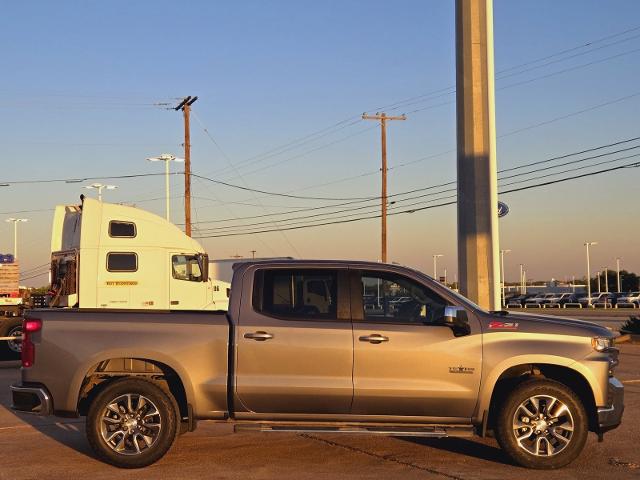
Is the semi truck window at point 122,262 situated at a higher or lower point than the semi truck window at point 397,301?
higher

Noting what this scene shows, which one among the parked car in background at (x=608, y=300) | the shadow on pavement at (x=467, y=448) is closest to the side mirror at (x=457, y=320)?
the shadow on pavement at (x=467, y=448)

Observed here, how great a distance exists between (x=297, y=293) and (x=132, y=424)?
1994mm

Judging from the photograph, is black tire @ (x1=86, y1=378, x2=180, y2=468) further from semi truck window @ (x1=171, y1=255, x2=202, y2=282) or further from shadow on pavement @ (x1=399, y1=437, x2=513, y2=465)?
semi truck window @ (x1=171, y1=255, x2=202, y2=282)

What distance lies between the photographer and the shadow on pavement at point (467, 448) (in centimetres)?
902

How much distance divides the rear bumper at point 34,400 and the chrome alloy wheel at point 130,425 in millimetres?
545

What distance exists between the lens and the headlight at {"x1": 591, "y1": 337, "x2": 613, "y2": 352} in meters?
8.65

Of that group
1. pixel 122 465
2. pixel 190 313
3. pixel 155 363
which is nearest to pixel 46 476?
pixel 122 465

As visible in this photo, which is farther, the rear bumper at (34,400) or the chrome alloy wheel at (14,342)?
the chrome alloy wheel at (14,342)

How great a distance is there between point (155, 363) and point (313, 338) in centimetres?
157

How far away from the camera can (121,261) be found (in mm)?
20750

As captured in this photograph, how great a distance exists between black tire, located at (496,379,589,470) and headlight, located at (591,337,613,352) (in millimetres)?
500

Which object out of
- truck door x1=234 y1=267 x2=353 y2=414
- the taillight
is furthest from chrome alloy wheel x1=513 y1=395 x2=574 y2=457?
the taillight

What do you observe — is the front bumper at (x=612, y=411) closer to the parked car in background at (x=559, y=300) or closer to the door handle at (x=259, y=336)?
the door handle at (x=259, y=336)

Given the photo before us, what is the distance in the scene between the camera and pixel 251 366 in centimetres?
852
